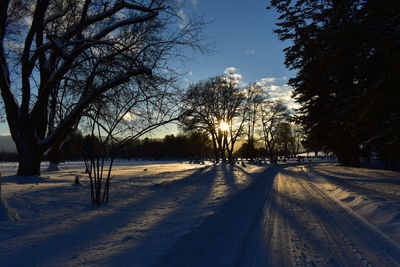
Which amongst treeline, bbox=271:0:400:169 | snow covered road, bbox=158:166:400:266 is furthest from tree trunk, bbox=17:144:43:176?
treeline, bbox=271:0:400:169

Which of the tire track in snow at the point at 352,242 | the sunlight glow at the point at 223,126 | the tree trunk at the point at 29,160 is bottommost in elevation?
the tire track in snow at the point at 352,242

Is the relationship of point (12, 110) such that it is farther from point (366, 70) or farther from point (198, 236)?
point (366, 70)

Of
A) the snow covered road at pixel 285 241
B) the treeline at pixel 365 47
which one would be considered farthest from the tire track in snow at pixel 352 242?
the treeline at pixel 365 47

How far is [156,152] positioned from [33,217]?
98415 millimetres

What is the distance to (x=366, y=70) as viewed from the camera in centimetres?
1108

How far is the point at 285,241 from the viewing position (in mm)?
3680

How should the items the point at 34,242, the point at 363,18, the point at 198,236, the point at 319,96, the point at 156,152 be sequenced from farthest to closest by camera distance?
the point at 156,152
the point at 319,96
the point at 363,18
the point at 198,236
the point at 34,242

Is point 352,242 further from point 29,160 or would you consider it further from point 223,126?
point 223,126

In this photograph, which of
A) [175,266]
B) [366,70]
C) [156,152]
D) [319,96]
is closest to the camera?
[175,266]

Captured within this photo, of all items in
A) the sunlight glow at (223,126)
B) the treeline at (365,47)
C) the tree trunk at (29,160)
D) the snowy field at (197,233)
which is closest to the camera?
the snowy field at (197,233)

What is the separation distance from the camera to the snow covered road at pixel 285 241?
2.98m

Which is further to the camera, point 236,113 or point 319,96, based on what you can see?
point 236,113

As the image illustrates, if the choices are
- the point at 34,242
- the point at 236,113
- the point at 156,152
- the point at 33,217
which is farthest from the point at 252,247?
the point at 156,152

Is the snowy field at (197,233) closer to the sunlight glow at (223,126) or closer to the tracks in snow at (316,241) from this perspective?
the tracks in snow at (316,241)
